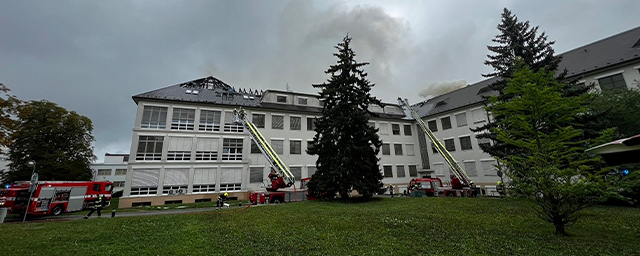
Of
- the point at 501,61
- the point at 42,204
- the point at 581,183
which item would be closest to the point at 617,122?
the point at 501,61

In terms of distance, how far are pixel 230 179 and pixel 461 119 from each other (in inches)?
1235

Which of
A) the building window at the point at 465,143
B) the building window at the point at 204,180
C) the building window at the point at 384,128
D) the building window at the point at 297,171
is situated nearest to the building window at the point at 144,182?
the building window at the point at 204,180

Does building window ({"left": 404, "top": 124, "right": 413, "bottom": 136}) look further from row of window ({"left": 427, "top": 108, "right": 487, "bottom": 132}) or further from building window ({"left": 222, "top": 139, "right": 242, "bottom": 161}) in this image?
building window ({"left": 222, "top": 139, "right": 242, "bottom": 161})

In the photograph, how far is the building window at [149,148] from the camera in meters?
26.5

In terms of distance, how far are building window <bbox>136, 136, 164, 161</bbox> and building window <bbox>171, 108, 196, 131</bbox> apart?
220 centimetres

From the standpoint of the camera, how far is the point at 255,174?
2981cm

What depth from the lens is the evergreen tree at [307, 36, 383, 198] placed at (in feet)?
59.8

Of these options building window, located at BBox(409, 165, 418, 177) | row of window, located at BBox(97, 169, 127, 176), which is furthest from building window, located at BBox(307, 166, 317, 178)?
row of window, located at BBox(97, 169, 127, 176)

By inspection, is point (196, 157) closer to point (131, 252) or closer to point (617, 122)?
point (131, 252)

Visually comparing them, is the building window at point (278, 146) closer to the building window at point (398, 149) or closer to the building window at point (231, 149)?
the building window at point (231, 149)

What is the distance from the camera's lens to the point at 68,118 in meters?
32.9

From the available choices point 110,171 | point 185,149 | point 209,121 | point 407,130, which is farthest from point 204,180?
point 110,171

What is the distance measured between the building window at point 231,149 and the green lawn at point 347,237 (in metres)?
18.5

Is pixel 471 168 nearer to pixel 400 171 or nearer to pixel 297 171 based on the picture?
pixel 400 171
